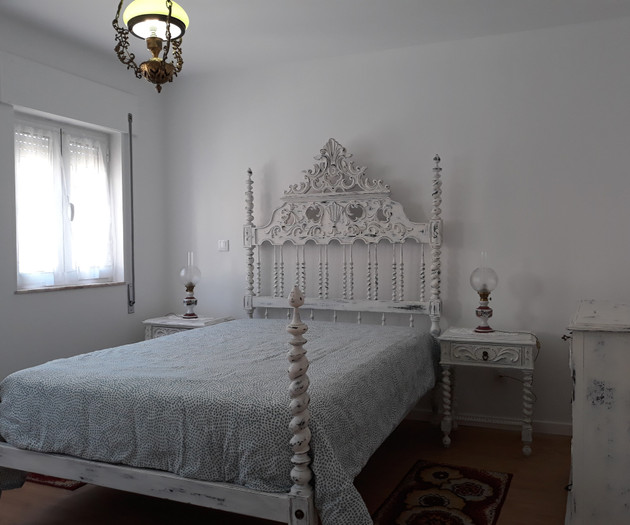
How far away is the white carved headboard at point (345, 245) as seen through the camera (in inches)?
156

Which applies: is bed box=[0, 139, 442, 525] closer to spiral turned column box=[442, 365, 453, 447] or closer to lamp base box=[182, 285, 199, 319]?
spiral turned column box=[442, 365, 453, 447]

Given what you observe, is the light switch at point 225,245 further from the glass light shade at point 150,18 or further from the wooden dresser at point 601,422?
the wooden dresser at point 601,422

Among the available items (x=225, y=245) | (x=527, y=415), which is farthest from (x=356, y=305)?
(x=527, y=415)

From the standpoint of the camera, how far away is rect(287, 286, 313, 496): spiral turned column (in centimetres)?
191

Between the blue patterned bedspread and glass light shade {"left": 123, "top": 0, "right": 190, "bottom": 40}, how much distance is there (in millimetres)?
1356

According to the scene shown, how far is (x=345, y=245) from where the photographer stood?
4207 millimetres

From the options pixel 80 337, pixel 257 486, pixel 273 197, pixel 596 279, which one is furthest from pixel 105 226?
pixel 596 279

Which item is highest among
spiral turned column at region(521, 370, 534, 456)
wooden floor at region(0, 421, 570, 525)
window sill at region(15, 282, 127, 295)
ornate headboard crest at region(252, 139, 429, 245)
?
ornate headboard crest at region(252, 139, 429, 245)

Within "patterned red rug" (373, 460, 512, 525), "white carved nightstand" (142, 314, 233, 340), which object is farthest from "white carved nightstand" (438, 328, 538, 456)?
"white carved nightstand" (142, 314, 233, 340)

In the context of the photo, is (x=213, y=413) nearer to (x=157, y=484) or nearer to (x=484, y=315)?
(x=157, y=484)

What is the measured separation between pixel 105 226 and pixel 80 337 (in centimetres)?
88

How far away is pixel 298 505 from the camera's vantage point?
1.90 m

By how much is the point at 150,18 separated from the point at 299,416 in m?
1.55

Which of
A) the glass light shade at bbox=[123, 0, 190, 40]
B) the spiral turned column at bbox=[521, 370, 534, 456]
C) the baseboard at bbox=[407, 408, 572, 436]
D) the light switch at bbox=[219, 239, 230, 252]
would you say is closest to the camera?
the glass light shade at bbox=[123, 0, 190, 40]
